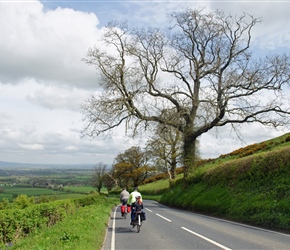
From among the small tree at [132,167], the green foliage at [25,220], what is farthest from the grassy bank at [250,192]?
the small tree at [132,167]

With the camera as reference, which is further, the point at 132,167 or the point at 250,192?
the point at 132,167

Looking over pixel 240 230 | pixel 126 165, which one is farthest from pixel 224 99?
pixel 126 165

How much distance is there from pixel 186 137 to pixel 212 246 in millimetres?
18874

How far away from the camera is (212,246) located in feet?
32.3

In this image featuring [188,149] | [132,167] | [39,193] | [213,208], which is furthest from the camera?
[132,167]

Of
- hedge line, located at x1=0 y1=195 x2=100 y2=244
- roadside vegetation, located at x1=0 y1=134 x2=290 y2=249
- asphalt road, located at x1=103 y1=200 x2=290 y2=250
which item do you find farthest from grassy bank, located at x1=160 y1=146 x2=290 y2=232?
hedge line, located at x1=0 y1=195 x2=100 y2=244

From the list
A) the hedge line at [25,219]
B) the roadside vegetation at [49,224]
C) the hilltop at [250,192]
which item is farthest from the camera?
the hedge line at [25,219]

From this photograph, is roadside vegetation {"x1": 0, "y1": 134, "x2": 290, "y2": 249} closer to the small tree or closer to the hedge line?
the hedge line

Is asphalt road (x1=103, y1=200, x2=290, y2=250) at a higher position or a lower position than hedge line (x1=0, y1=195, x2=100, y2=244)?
higher

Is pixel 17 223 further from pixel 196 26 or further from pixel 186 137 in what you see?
pixel 196 26

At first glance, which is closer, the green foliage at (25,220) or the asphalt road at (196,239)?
the asphalt road at (196,239)

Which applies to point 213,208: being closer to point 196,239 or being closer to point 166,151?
point 196,239

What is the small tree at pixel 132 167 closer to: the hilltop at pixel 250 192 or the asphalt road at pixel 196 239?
the hilltop at pixel 250 192

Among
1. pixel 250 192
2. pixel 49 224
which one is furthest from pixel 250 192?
pixel 49 224
